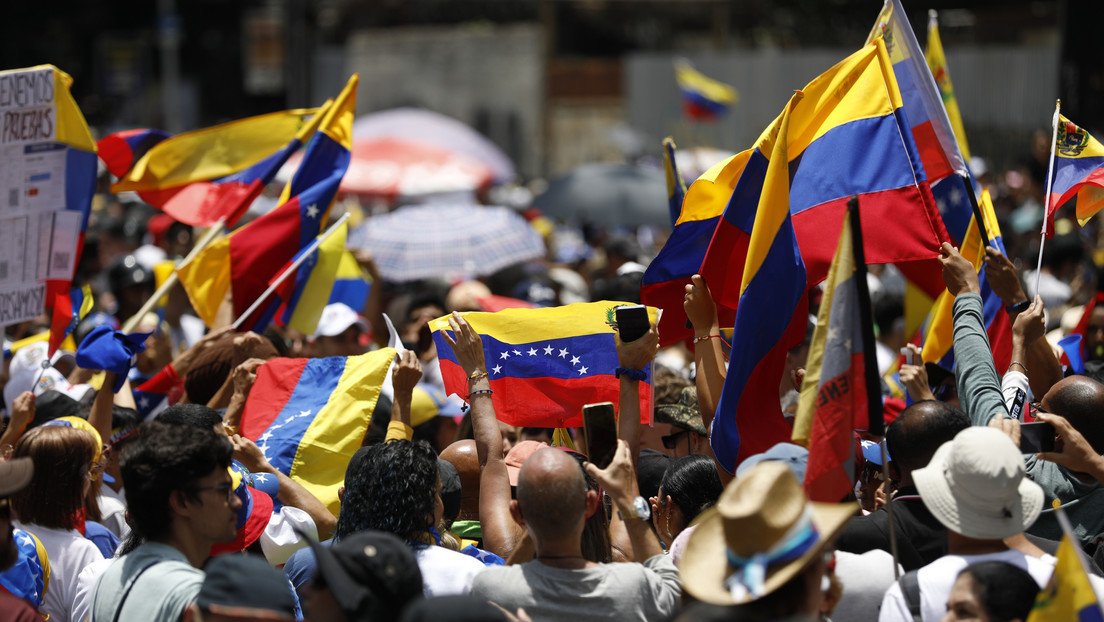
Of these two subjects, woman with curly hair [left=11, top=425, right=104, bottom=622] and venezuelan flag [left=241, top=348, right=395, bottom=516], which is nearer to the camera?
woman with curly hair [left=11, top=425, right=104, bottom=622]

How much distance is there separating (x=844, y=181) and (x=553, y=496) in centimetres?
214

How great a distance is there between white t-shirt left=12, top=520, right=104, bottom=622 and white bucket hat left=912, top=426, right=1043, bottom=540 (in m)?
2.69

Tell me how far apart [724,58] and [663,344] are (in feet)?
67.9

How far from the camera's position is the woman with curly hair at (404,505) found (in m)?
3.51

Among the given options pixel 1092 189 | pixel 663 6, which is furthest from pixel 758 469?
pixel 663 6

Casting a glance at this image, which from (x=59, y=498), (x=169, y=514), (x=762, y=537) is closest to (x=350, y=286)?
(x=59, y=498)

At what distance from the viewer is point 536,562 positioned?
325cm

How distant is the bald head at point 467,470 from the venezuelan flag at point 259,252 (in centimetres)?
192

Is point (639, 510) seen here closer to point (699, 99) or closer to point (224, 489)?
point (224, 489)

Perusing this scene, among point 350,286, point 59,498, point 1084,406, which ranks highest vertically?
point 1084,406

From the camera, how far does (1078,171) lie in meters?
5.07

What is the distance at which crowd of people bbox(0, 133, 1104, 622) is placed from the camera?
2717 millimetres

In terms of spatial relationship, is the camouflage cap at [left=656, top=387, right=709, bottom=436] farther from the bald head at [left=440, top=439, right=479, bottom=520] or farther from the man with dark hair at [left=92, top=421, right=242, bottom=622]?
the man with dark hair at [left=92, top=421, right=242, bottom=622]

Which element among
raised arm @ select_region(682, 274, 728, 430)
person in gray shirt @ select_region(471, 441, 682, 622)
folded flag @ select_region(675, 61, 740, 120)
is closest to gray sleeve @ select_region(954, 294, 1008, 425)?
raised arm @ select_region(682, 274, 728, 430)
